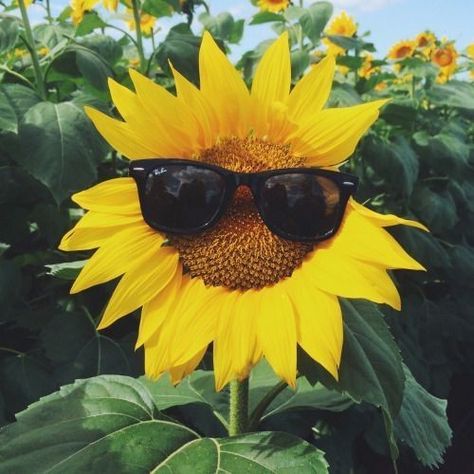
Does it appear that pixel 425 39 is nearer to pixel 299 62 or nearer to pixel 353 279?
pixel 299 62

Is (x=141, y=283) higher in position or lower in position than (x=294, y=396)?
higher

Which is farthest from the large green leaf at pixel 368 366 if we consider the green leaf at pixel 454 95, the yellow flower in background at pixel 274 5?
the yellow flower in background at pixel 274 5

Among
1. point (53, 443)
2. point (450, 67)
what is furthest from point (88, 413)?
point (450, 67)

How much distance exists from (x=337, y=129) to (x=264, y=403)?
1.25 feet

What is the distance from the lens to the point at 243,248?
0.85 m

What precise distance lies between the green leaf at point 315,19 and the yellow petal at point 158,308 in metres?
2.00

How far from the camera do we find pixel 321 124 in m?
0.85

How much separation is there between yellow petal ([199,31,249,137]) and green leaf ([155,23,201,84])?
38.2 inches

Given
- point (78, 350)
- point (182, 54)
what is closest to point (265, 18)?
point (182, 54)

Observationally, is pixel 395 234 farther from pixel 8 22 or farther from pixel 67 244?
pixel 67 244

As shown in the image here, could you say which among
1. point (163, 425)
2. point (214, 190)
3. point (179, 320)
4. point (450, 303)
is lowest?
point (450, 303)

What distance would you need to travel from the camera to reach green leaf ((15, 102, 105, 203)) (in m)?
1.52

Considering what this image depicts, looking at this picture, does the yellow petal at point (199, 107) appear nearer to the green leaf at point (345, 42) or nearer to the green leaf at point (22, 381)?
Result: the green leaf at point (22, 381)

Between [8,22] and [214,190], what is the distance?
1244mm
